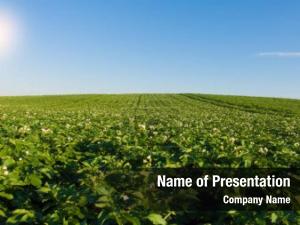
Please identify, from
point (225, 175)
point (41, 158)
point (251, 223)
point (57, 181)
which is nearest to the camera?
point (251, 223)

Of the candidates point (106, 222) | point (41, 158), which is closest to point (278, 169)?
point (106, 222)

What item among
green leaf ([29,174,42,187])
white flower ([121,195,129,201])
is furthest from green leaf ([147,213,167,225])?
green leaf ([29,174,42,187])

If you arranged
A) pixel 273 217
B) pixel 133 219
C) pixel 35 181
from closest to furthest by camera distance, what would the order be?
pixel 133 219, pixel 273 217, pixel 35 181

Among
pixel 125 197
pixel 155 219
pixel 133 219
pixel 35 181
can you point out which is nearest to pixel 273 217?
pixel 155 219

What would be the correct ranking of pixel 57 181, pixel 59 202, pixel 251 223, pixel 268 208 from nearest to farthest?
pixel 251 223 → pixel 59 202 → pixel 268 208 → pixel 57 181

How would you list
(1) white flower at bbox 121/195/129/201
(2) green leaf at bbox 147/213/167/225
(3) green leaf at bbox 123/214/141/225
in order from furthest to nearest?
1. (1) white flower at bbox 121/195/129/201
2. (2) green leaf at bbox 147/213/167/225
3. (3) green leaf at bbox 123/214/141/225

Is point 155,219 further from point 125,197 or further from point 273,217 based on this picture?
point 273,217

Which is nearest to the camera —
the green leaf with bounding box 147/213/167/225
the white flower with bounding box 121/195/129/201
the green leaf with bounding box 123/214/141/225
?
the green leaf with bounding box 123/214/141/225

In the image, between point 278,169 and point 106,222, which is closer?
point 106,222

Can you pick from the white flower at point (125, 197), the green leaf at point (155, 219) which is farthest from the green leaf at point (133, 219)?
the white flower at point (125, 197)

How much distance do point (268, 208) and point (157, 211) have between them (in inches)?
68.0

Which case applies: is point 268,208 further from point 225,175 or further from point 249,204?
point 225,175

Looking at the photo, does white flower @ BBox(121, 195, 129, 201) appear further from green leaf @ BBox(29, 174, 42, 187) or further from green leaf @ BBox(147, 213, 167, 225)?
green leaf @ BBox(29, 174, 42, 187)

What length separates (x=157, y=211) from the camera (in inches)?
239
